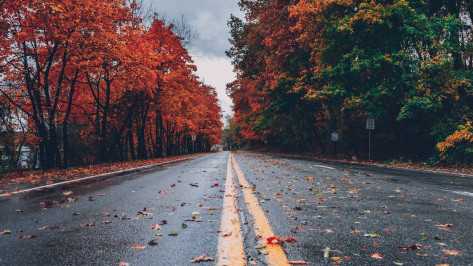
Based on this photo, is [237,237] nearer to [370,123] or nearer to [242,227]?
[242,227]

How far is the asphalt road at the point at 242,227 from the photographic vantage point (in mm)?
2334

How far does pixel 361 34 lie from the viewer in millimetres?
16578

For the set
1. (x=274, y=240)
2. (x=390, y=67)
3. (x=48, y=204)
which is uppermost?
(x=390, y=67)

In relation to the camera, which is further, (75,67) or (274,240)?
(75,67)

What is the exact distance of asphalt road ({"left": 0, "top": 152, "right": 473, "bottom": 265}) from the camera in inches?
91.9

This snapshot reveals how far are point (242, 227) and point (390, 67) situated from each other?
15.9 m

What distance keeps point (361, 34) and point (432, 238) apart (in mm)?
16100

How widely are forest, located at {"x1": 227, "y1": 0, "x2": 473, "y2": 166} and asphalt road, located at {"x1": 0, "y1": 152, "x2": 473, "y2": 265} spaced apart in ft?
35.7

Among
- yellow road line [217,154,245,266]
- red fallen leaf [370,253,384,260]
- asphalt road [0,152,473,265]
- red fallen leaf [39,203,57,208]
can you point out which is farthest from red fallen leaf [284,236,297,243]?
red fallen leaf [39,203,57,208]

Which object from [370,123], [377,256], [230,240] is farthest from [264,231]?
[370,123]

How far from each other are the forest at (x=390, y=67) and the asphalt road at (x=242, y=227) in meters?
10.9

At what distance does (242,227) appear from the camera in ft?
10.1

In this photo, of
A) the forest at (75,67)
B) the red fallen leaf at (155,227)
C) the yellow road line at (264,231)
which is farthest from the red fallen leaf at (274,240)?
the forest at (75,67)

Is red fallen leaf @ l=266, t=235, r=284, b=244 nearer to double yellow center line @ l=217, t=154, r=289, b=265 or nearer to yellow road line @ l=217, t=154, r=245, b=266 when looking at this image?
double yellow center line @ l=217, t=154, r=289, b=265
